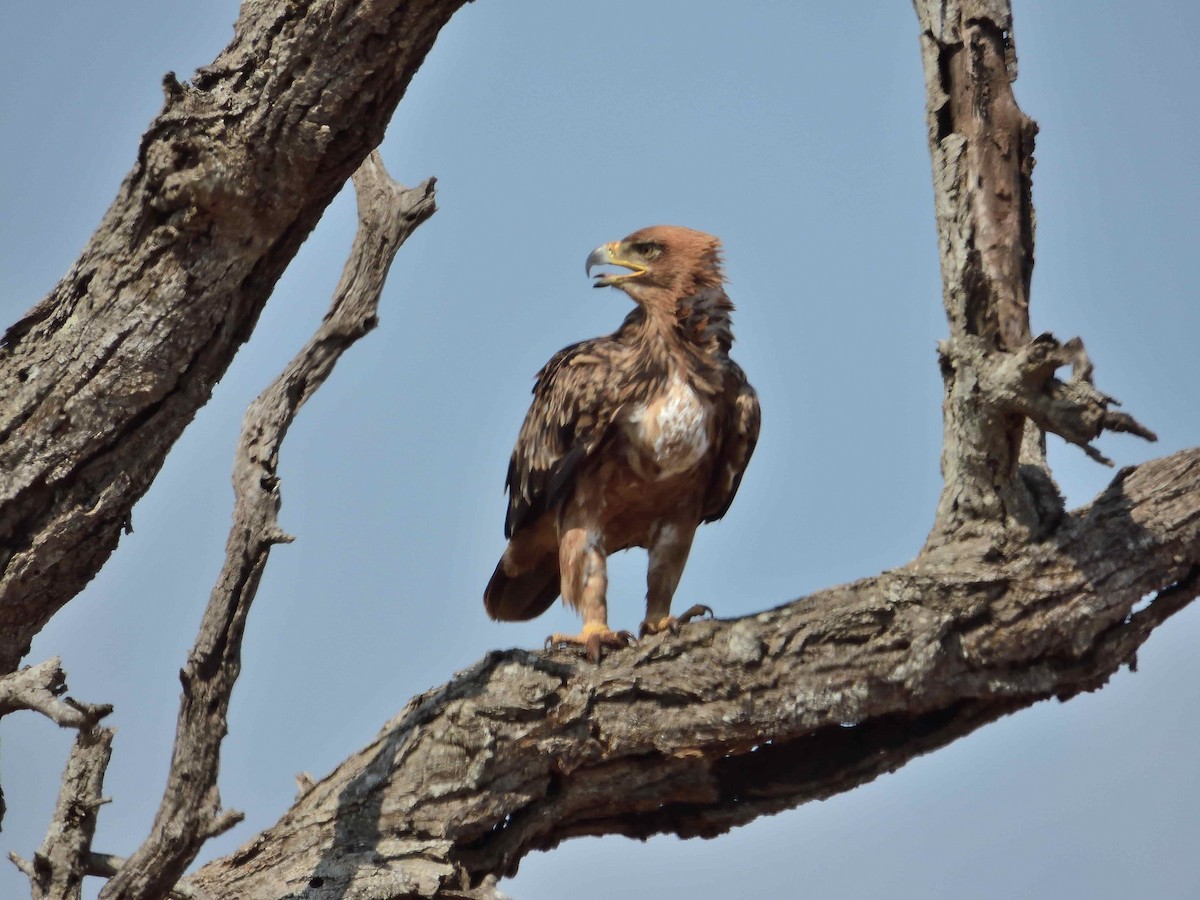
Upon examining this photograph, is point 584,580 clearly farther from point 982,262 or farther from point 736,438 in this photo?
point 982,262

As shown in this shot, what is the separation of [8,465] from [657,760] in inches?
85.9

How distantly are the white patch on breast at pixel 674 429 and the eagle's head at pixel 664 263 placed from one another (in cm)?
57

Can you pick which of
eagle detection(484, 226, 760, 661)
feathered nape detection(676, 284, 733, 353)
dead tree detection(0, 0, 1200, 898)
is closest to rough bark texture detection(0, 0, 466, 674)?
dead tree detection(0, 0, 1200, 898)

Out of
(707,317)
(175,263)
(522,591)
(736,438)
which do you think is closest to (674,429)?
(736,438)

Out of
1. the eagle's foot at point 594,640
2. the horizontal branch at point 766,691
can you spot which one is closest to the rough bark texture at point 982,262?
the horizontal branch at point 766,691

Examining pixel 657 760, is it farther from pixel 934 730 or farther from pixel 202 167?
pixel 202 167

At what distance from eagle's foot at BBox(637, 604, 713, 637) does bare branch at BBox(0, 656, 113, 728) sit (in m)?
2.17

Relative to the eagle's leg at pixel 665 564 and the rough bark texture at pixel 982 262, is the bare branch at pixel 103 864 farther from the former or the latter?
the eagle's leg at pixel 665 564

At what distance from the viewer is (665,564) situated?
6.14 m

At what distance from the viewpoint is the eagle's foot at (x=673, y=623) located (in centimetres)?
502

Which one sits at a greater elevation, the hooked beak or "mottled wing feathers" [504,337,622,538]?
the hooked beak

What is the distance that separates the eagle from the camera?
5.84 m

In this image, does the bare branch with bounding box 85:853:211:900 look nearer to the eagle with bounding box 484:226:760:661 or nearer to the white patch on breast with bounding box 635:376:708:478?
the eagle with bounding box 484:226:760:661

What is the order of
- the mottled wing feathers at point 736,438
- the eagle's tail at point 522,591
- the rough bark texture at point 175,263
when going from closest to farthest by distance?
the rough bark texture at point 175,263 < the mottled wing feathers at point 736,438 < the eagle's tail at point 522,591
